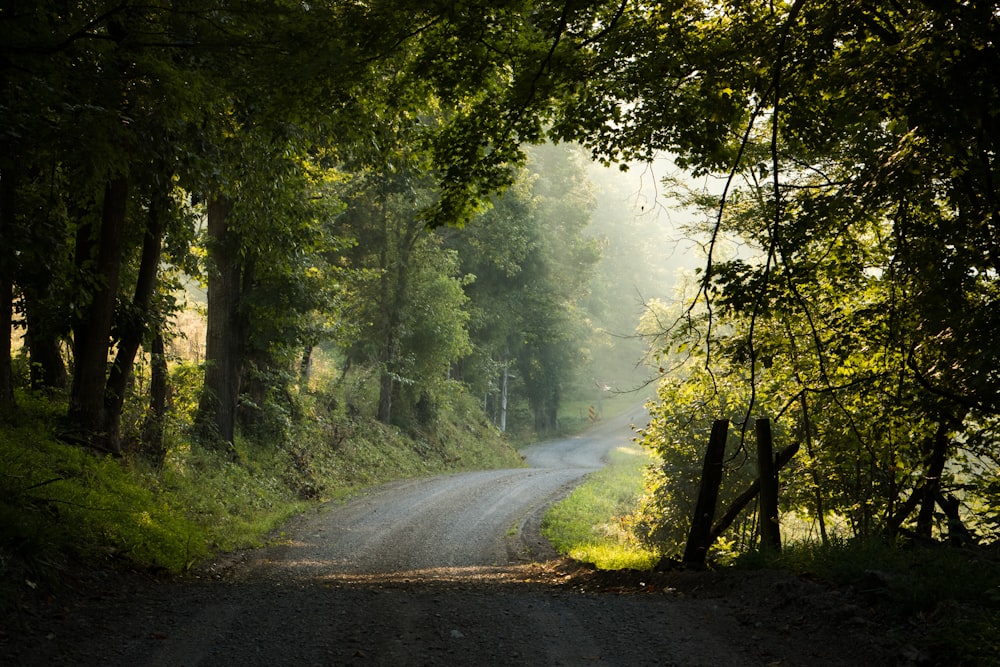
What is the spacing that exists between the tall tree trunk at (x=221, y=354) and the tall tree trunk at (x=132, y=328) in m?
5.26

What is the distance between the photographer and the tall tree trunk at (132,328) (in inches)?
439

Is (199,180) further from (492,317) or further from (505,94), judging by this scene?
(492,317)

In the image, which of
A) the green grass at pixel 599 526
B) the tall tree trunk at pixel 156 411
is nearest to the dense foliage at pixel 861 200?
the green grass at pixel 599 526

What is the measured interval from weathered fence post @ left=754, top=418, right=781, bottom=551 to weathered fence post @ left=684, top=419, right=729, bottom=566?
43 centimetres

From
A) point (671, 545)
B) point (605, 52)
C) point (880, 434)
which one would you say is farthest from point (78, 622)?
point (671, 545)

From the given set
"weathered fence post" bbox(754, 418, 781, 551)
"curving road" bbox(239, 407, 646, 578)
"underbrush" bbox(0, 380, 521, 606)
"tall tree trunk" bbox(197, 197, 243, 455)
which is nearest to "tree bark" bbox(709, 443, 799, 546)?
"weathered fence post" bbox(754, 418, 781, 551)

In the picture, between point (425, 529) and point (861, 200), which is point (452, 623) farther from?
point (425, 529)

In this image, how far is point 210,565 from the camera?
33.9ft

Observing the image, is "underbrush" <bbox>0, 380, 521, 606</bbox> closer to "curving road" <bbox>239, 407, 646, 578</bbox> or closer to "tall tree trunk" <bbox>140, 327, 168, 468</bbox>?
"tall tree trunk" <bbox>140, 327, 168, 468</bbox>

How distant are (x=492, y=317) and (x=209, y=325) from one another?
23.4 meters

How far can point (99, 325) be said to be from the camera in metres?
10.5

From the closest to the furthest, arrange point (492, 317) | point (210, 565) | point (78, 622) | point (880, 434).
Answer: point (78, 622) < point (880, 434) < point (210, 565) < point (492, 317)

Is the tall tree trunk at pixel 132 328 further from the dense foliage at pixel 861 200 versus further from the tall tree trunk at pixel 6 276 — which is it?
the dense foliage at pixel 861 200

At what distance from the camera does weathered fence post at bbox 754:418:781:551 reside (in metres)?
8.34
